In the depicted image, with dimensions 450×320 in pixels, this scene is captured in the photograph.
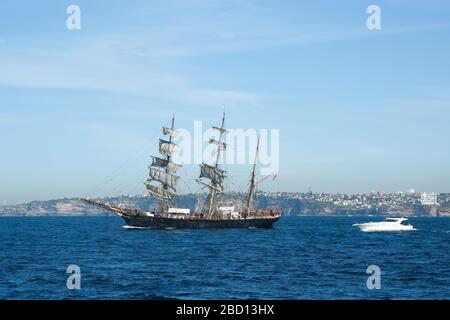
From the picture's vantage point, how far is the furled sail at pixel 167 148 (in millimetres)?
144750

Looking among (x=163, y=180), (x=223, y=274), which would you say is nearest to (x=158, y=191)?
(x=163, y=180)

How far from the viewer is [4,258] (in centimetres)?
7006

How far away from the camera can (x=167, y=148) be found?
476ft

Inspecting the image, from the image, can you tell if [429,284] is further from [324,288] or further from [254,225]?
[254,225]

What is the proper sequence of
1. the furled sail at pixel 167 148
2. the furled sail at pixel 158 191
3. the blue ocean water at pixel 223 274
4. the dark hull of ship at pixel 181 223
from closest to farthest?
the blue ocean water at pixel 223 274
the dark hull of ship at pixel 181 223
the furled sail at pixel 158 191
the furled sail at pixel 167 148

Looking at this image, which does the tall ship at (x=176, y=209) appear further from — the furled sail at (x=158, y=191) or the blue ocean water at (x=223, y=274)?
the blue ocean water at (x=223, y=274)

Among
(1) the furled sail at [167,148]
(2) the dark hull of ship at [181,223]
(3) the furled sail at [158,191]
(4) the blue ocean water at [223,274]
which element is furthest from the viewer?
(1) the furled sail at [167,148]

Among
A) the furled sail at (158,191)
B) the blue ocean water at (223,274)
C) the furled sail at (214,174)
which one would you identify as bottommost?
the blue ocean water at (223,274)

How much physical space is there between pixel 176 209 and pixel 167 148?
13.8 metres

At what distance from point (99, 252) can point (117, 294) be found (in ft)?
123

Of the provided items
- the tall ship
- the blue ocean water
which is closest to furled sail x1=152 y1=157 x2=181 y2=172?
the tall ship

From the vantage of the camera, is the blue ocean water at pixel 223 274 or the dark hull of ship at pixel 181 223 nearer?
the blue ocean water at pixel 223 274

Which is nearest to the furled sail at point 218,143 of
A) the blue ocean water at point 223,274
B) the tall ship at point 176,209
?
the tall ship at point 176,209
